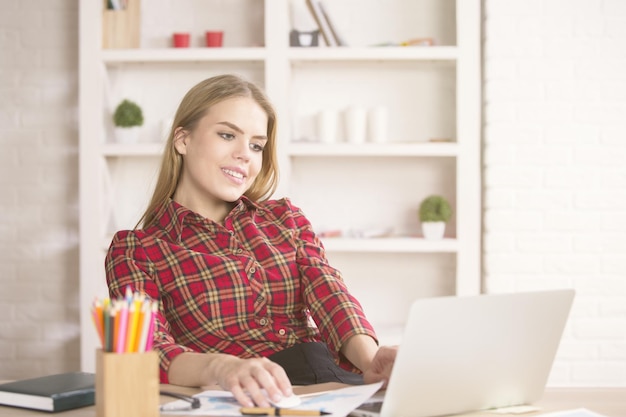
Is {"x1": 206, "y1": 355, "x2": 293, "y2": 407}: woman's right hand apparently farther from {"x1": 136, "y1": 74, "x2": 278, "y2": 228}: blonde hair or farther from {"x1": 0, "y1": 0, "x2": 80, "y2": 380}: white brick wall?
{"x1": 0, "y1": 0, "x2": 80, "y2": 380}: white brick wall

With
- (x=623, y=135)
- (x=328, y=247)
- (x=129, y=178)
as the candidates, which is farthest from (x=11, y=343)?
(x=623, y=135)

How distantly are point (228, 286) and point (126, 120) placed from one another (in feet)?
6.45

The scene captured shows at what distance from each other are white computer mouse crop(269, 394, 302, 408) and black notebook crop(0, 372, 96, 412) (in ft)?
1.00

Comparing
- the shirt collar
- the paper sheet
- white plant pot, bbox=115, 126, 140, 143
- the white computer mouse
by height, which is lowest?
the paper sheet

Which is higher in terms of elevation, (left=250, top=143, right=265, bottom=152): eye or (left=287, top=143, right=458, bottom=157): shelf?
(left=287, top=143, right=458, bottom=157): shelf

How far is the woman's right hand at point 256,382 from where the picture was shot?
3.66 ft

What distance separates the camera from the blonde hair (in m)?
1.85

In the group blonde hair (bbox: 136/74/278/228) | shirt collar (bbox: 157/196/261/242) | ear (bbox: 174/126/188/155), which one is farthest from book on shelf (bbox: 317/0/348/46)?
shirt collar (bbox: 157/196/261/242)

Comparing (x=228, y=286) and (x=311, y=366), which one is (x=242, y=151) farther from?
(x=311, y=366)

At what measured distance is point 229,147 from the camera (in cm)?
183

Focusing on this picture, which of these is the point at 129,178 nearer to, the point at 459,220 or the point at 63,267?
the point at 63,267

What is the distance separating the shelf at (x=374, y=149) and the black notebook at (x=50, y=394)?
7.22 ft

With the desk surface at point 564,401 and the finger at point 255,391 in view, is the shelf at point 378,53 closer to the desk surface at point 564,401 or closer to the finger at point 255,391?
the desk surface at point 564,401

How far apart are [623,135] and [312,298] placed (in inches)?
85.4
